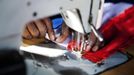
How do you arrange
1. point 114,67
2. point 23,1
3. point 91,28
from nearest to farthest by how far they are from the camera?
1. point 23,1
2. point 91,28
3. point 114,67

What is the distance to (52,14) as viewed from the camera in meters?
0.73

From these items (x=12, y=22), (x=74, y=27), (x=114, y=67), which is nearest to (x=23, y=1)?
(x=12, y=22)

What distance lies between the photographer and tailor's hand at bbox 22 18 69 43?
1.14 metres

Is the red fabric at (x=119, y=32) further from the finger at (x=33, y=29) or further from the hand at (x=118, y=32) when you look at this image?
the finger at (x=33, y=29)

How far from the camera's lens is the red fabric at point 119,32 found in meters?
1.17

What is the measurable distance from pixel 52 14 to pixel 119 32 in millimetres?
580

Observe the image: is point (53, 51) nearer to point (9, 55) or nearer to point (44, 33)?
point (44, 33)

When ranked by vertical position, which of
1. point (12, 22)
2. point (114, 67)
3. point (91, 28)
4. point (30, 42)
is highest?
point (12, 22)

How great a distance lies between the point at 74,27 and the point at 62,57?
0.76ft

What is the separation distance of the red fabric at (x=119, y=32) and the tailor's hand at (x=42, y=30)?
0.57 ft

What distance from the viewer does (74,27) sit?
35.6 inches

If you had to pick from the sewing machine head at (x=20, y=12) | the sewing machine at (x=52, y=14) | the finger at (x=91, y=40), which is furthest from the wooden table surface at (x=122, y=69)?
the sewing machine head at (x=20, y=12)

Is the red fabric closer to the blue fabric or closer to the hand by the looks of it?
the hand

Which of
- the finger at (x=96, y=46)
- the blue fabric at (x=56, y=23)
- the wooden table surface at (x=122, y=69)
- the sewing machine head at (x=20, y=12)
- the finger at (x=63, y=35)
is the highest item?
the sewing machine head at (x=20, y=12)
